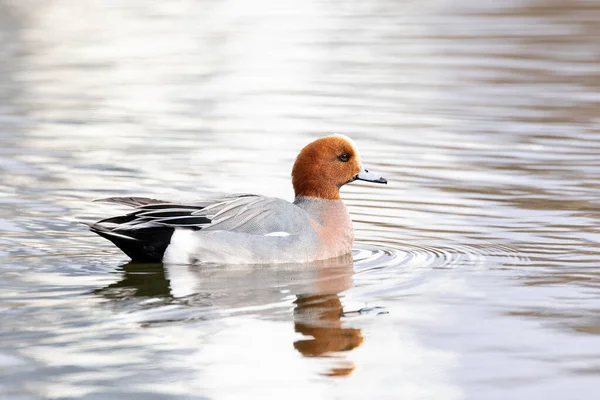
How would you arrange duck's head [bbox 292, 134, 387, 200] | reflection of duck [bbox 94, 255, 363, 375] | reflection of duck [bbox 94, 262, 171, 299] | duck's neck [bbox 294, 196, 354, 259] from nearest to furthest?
reflection of duck [bbox 94, 255, 363, 375]
reflection of duck [bbox 94, 262, 171, 299]
duck's neck [bbox 294, 196, 354, 259]
duck's head [bbox 292, 134, 387, 200]

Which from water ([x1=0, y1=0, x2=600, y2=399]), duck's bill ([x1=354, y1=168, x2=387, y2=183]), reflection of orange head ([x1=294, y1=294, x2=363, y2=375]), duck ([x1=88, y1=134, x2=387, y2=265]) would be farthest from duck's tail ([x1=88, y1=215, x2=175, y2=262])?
duck's bill ([x1=354, y1=168, x2=387, y2=183])

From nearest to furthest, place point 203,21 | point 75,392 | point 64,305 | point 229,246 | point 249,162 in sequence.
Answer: point 75,392 → point 64,305 → point 229,246 → point 249,162 → point 203,21

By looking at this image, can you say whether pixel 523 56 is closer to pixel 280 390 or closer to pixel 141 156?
pixel 141 156

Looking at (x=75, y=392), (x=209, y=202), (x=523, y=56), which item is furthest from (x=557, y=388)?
(x=523, y=56)

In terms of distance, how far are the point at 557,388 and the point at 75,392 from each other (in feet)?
6.46

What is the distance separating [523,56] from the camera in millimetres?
17203

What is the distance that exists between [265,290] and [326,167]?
4.54ft

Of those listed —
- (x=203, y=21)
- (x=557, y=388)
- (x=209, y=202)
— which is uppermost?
(x=203, y=21)

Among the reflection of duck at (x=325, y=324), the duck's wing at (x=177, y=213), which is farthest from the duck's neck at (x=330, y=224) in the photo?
the reflection of duck at (x=325, y=324)

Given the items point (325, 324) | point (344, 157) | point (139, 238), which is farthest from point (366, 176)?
point (325, 324)

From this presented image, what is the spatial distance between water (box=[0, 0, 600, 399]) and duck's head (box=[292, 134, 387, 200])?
473 millimetres

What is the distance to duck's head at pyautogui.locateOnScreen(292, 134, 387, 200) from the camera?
801 cm

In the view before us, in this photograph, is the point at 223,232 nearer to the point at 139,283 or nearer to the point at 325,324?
the point at 139,283

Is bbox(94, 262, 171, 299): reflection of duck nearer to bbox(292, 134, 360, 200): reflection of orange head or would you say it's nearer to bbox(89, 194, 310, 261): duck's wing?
bbox(89, 194, 310, 261): duck's wing
